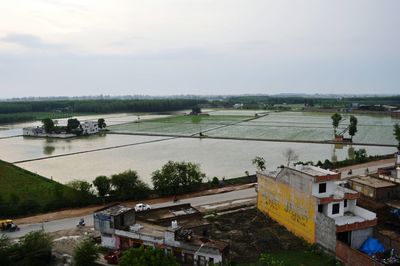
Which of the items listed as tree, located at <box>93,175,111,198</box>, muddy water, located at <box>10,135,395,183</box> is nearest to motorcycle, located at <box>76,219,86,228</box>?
tree, located at <box>93,175,111,198</box>

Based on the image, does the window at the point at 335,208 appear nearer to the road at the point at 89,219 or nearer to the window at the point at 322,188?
the window at the point at 322,188

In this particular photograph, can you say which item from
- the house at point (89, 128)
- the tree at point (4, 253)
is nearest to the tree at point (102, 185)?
the tree at point (4, 253)

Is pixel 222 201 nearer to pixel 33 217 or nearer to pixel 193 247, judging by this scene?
pixel 193 247

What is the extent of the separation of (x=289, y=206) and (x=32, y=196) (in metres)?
16.2

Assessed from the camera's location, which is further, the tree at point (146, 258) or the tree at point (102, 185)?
the tree at point (102, 185)

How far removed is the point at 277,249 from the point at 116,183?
462 inches

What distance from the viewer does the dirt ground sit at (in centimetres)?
1677

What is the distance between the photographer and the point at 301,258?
637 inches

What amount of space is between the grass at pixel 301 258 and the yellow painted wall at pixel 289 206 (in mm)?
1088

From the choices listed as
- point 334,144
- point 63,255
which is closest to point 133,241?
point 63,255

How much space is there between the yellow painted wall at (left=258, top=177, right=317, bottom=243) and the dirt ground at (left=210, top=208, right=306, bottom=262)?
0.37 m

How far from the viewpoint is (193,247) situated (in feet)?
50.6

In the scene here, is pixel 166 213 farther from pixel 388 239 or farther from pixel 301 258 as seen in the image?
pixel 388 239

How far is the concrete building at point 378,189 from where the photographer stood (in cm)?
2333
